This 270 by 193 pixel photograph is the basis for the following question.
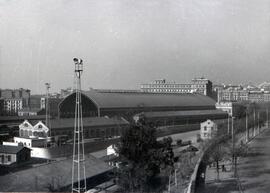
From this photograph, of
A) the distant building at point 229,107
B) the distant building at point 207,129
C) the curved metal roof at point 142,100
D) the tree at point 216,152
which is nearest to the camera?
the tree at point 216,152

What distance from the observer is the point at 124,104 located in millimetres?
22109

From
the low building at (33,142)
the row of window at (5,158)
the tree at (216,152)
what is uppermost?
the low building at (33,142)

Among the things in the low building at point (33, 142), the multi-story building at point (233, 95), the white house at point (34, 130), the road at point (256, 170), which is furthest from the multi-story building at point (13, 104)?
the multi-story building at point (233, 95)

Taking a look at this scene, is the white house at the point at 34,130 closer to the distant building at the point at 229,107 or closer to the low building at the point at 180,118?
the low building at the point at 180,118

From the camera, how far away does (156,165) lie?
8414 millimetres

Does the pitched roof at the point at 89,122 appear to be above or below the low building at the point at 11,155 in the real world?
above

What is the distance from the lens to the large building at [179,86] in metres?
44.6

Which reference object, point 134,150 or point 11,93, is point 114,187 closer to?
point 134,150

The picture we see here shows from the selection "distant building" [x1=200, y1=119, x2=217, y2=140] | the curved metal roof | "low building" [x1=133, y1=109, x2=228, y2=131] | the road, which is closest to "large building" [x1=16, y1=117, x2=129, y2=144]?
the curved metal roof

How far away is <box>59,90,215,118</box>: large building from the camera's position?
20375mm

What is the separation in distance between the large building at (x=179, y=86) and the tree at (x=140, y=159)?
3613 centimetres

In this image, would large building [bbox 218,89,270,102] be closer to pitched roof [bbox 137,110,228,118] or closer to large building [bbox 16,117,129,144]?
pitched roof [bbox 137,110,228,118]

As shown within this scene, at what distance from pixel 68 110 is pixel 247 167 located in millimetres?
10920

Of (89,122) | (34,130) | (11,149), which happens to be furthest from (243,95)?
(11,149)
